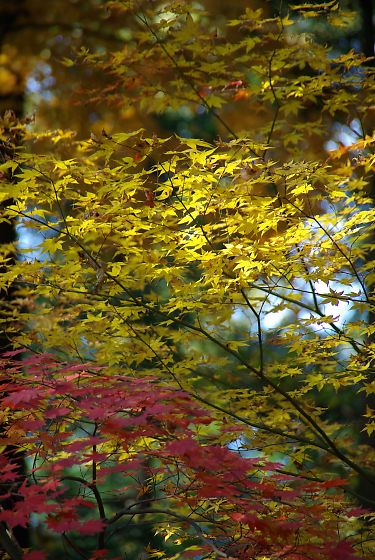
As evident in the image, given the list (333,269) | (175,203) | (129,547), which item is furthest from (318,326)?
(129,547)

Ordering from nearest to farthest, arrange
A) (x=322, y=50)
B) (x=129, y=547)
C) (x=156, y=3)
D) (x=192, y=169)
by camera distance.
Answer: (x=192, y=169), (x=322, y=50), (x=156, y=3), (x=129, y=547)

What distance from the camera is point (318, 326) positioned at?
150 inches

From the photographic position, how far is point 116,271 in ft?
11.1

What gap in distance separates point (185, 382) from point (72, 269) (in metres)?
1.00

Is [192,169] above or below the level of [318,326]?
above

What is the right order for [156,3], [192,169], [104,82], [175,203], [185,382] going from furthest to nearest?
[104,82] → [156,3] → [185,382] → [175,203] → [192,169]

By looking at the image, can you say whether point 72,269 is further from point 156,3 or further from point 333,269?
point 156,3

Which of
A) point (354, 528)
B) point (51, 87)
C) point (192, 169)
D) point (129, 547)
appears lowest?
point (354, 528)

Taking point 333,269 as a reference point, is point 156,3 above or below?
above

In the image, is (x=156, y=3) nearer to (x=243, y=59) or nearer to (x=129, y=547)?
(x=243, y=59)

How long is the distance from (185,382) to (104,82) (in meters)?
4.62

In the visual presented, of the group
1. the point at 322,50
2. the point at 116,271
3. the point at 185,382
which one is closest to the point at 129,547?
the point at 185,382

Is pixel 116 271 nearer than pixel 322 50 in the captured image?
Yes

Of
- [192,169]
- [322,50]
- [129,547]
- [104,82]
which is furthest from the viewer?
[129,547]
